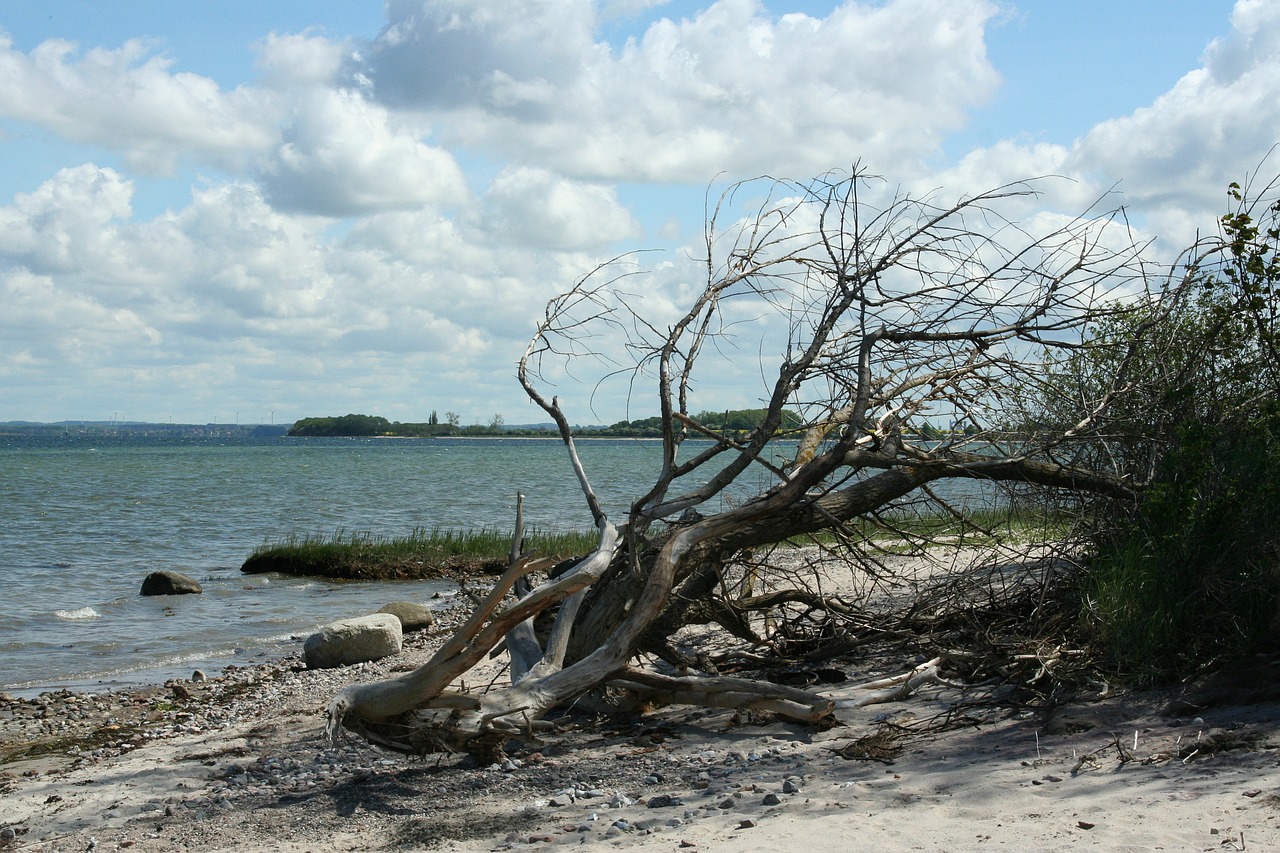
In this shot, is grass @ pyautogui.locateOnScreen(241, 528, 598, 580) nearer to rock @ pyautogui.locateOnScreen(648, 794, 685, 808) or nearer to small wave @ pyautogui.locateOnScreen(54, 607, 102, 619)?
small wave @ pyautogui.locateOnScreen(54, 607, 102, 619)

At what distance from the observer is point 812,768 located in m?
5.14

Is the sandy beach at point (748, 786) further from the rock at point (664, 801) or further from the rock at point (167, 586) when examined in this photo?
the rock at point (167, 586)

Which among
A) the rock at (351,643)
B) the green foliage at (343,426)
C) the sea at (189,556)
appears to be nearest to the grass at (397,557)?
the sea at (189,556)

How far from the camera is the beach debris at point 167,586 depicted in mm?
15789

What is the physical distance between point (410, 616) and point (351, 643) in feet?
6.47

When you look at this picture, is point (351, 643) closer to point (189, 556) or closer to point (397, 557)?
point (397, 557)

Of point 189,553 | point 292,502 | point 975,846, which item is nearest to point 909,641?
point 975,846

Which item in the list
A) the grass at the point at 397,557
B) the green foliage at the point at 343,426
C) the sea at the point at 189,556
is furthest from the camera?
the green foliage at the point at 343,426

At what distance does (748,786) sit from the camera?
4.93 meters

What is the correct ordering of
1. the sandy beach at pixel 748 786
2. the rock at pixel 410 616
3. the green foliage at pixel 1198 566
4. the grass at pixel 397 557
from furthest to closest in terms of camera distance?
the grass at pixel 397 557 < the rock at pixel 410 616 < the green foliage at pixel 1198 566 < the sandy beach at pixel 748 786

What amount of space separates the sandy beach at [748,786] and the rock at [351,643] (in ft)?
11.7

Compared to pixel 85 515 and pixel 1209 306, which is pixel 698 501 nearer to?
pixel 1209 306

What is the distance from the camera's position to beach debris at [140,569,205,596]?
15.8m

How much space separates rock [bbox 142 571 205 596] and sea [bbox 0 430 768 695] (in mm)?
286
